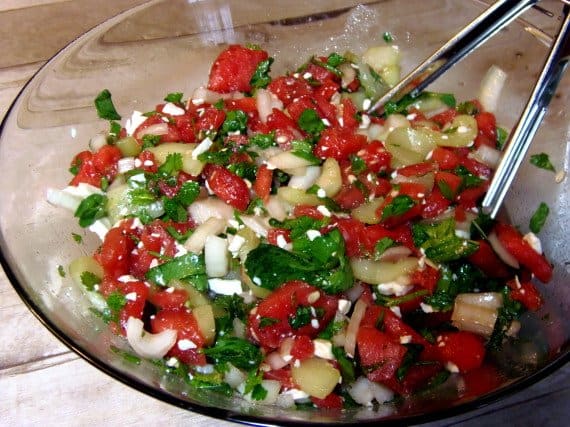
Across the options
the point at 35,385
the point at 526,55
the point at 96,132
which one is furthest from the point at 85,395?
the point at 526,55

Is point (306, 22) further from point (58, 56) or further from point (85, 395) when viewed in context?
point (85, 395)

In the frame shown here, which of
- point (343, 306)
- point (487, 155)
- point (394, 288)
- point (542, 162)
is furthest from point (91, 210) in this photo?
point (542, 162)

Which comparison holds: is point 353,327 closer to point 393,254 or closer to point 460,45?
point 393,254

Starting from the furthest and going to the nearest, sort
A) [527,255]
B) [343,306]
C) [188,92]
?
[188,92], [527,255], [343,306]

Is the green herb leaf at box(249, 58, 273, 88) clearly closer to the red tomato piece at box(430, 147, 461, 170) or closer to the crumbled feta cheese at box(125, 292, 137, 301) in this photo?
the red tomato piece at box(430, 147, 461, 170)

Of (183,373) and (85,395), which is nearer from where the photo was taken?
(183,373)
